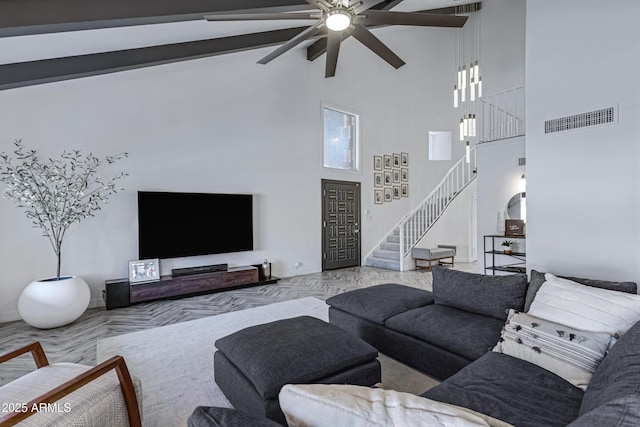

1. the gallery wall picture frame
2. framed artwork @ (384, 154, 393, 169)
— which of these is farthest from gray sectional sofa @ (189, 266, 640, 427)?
the gallery wall picture frame

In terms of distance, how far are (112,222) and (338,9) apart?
13.6 feet

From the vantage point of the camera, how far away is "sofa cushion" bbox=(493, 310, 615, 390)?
5.62 ft

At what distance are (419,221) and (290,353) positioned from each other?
272 inches

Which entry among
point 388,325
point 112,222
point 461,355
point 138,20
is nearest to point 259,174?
Result: point 112,222

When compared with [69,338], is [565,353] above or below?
above

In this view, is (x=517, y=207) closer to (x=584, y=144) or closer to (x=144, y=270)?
(x=584, y=144)

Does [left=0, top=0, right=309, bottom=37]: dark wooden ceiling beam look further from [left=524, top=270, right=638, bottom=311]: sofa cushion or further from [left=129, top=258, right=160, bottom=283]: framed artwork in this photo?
[left=524, top=270, right=638, bottom=311]: sofa cushion

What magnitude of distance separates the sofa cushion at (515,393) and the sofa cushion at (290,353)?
23.2 inches

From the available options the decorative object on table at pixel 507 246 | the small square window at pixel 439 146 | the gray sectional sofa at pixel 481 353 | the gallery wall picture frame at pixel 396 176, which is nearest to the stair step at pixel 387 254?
the gallery wall picture frame at pixel 396 176

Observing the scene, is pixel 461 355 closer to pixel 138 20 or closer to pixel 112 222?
pixel 138 20

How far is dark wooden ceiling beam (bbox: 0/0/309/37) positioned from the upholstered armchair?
7.08ft

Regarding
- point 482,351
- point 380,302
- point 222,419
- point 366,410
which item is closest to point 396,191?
point 380,302

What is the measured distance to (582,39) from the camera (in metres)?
3.26

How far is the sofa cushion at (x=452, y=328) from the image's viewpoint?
2254 millimetres
